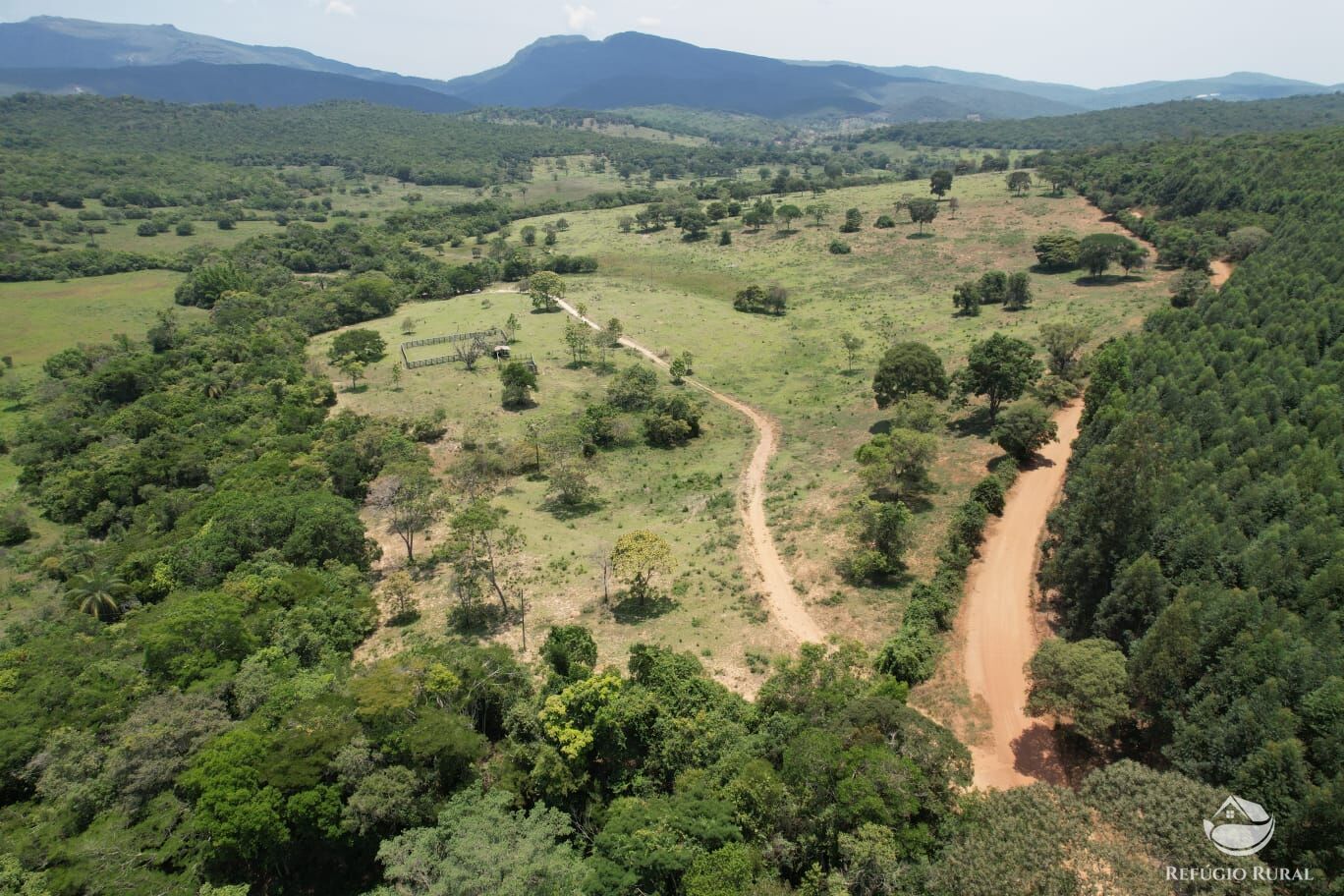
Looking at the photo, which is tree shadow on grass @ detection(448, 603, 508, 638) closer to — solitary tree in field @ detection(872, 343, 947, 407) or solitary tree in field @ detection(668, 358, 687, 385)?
solitary tree in field @ detection(872, 343, 947, 407)

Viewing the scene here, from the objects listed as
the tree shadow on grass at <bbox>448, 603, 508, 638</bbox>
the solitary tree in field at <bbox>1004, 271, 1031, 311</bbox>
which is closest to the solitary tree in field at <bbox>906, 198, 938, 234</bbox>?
the solitary tree in field at <bbox>1004, 271, 1031, 311</bbox>

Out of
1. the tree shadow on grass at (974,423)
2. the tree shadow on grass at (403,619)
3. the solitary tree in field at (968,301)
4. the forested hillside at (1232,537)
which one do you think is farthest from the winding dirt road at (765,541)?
the solitary tree in field at (968,301)

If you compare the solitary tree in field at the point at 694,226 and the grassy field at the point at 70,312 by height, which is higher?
the solitary tree in field at the point at 694,226

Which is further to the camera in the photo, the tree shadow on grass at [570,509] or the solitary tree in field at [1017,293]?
the solitary tree in field at [1017,293]

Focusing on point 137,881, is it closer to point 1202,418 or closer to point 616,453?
point 616,453

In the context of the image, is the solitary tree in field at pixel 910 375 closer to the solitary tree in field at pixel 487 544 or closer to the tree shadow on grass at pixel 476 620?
the solitary tree in field at pixel 487 544

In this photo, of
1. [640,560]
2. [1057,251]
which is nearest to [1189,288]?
[1057,251]

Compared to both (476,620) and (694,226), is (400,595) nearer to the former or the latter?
(476,620)
